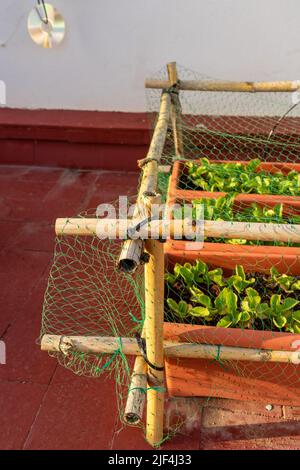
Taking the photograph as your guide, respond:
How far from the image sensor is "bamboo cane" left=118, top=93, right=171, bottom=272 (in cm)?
142

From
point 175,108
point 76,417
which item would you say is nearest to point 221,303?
point 76,417

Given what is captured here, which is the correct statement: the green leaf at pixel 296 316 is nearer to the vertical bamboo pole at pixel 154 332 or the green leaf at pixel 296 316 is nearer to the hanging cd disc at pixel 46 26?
the vertical bamboo pole at pixel 154 332

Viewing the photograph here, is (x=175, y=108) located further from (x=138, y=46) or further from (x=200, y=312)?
(x=200, y=312)

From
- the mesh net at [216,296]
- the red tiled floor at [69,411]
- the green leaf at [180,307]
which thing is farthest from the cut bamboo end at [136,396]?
the red tiled floor at [69,411]

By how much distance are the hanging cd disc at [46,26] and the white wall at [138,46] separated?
8 centimetres

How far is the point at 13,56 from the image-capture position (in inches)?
170

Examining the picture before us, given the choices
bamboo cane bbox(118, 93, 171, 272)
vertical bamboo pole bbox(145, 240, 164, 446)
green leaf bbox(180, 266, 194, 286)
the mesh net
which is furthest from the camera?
green leaf bbox(180, 266, 194, 286)

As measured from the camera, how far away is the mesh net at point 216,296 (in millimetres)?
1930

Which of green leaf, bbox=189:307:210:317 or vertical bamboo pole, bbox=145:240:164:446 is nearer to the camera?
vertical bamboo pole, bbox=145:240:164:446

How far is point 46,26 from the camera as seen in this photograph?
405 cm

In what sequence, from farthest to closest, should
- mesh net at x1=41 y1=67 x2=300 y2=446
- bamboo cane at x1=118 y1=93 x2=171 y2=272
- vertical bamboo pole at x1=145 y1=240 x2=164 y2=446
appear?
mesh net at x1=41 y1=67 x2=300 y2=446, vertical bamboo pole at x1=145 y1=240 x2=164 y2=446, bamboo cane at x1=118 y1=93 x2=171 y2=272

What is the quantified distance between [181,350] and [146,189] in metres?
0.64

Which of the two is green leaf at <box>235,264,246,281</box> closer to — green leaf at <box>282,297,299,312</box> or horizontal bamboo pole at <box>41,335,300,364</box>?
green leaf at <box>282,297,299,312</box>

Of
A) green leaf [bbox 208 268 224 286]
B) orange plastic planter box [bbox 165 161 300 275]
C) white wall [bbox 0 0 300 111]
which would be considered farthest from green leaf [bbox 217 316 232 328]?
white wall [bbox 0 0 300 111]
